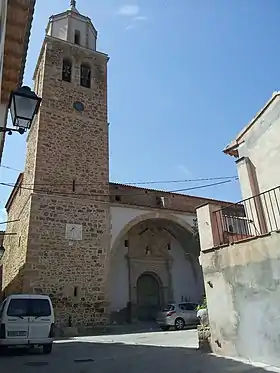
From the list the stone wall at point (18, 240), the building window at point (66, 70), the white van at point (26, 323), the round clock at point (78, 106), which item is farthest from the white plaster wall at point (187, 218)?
the white van at point (26, 323)

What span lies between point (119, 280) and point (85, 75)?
11.7 metres

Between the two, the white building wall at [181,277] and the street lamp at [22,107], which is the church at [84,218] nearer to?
the white building wall at [181,277]

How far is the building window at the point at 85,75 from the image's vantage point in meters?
19.5

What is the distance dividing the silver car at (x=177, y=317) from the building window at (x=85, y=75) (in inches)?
500

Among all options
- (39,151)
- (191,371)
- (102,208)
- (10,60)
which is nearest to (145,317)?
(102,208)

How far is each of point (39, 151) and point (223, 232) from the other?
11085mm

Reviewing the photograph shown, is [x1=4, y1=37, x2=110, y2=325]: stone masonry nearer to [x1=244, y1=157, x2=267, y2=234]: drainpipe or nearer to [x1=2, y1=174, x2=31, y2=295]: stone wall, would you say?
[x1=2, y1=174, x2=31, y2=295]: stone wall

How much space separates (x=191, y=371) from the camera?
18.5ft

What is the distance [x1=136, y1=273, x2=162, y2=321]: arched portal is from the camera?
18609mm

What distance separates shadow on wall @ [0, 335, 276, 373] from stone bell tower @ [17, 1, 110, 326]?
5810 mm

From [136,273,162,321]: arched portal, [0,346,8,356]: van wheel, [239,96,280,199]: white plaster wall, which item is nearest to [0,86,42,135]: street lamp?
[239,96,280,199]: white plaster wall

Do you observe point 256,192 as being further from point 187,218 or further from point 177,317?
point 187,218

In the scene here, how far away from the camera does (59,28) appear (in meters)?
20.6

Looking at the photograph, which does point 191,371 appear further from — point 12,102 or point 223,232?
point 12,102
